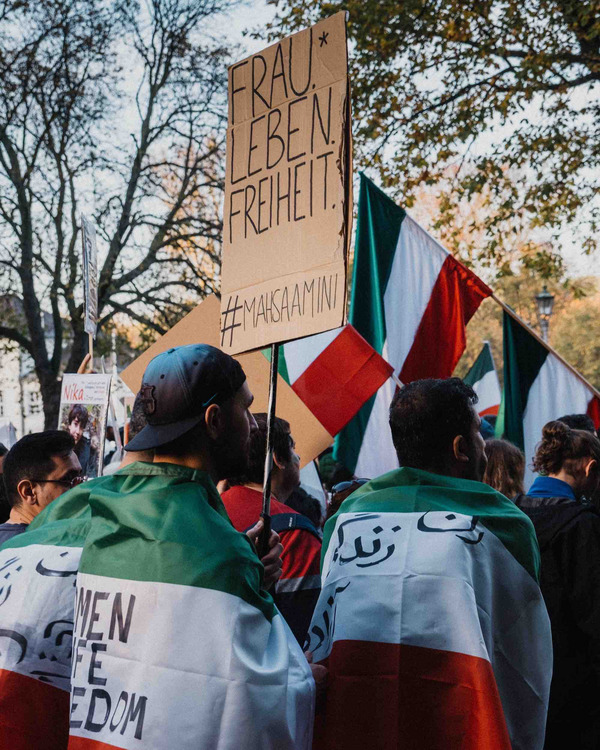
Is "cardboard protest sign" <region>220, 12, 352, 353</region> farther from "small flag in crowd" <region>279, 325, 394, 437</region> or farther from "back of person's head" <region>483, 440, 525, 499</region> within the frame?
"small flag in crowd" <region>279, 325, 394, 437</region>

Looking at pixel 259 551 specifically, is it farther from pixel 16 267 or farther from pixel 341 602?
pixel 16 267

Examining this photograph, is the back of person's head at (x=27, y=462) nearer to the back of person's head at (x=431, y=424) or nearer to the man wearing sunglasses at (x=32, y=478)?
the man wearing sunglasses at (x=32, y=478)

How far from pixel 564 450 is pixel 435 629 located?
161 cm

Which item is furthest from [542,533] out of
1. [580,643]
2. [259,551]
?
[259,551]

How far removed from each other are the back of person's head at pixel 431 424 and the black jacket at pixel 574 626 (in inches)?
32.2

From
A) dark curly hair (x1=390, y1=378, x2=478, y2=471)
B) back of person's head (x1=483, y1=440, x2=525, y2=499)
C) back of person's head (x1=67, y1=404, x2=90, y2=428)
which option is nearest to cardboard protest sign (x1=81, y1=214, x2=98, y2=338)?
back of person's head (x1=67, y1=404, x2=90, y2=428)

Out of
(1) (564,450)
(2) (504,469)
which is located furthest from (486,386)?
(1) (564,450)

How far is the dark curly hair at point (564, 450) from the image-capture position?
3.84 m

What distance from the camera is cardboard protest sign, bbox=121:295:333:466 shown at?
480 cm

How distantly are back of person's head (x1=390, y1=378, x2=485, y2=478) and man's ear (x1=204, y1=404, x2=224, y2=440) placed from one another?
72 centimetres

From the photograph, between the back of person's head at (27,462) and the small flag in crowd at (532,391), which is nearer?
the back of person's head at (27,462)

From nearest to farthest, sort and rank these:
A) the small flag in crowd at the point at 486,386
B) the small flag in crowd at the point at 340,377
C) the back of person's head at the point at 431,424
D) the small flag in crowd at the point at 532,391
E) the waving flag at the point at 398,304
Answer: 1. the back of person's head at the point at 431,424
2. the small flag in crowd at the point at 340,377
3. the waving flag at the point at 398,304
4. the small flag in crowd at the point at 532,391
5. the small flag in crowd at the point at 486,386

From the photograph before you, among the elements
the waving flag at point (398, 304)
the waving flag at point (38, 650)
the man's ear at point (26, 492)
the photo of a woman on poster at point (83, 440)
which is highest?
the waving flag at point (398, 304)

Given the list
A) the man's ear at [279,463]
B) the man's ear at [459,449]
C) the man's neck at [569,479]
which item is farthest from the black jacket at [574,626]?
the man's ear at [279,463]
